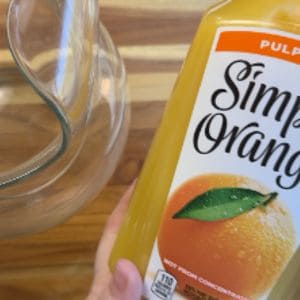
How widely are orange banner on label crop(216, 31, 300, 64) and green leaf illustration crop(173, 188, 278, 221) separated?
0.12 m

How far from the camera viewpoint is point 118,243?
68cm

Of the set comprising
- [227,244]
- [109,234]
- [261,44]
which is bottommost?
[109,234]

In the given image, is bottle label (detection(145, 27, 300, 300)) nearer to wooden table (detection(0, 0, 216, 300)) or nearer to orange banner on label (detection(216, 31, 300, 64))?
orange banner on label (detection(216, 31, 300, 64))

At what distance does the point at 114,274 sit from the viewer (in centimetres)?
69

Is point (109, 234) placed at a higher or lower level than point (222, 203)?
lower

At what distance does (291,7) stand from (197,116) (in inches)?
4.8

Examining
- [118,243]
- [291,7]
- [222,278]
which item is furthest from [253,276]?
[291,7]

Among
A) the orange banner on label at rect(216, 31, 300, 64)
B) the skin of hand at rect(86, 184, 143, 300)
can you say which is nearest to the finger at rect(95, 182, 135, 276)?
the skin of hand at rect(86, 184, 143, 300)

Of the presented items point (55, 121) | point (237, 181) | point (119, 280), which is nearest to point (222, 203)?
point (237, 181)

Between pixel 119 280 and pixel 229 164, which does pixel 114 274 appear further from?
pixel 229 164

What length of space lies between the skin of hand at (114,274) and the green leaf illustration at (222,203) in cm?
7

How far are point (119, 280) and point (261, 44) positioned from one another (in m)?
0.26

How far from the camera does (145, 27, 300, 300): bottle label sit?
0.59 m

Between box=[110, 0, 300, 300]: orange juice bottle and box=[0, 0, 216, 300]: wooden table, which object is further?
box=[0, 0, 216, 300]: wooden table
